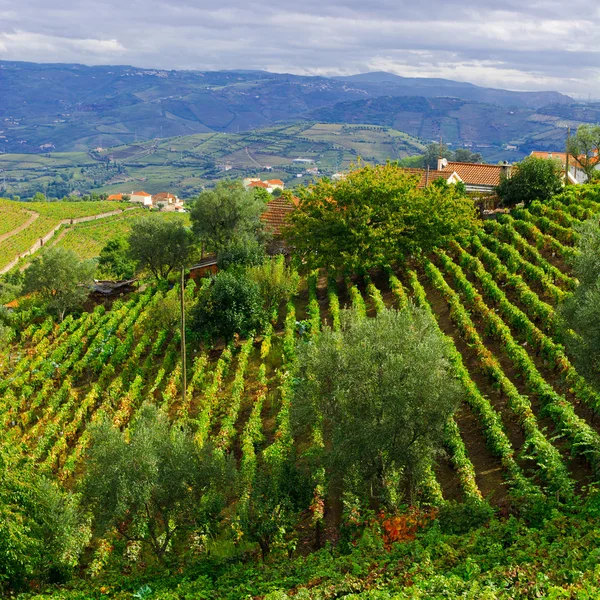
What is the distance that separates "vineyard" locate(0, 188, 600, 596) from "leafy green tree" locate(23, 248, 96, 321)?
173 centimetres

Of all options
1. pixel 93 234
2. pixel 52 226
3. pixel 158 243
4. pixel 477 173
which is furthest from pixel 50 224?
pixel 477 173

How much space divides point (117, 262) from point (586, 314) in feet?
170

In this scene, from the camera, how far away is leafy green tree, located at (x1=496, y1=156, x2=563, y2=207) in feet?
137

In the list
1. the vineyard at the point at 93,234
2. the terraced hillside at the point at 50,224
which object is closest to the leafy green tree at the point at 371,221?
the vineyard at the point at 93,234

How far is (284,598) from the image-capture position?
1246 cm

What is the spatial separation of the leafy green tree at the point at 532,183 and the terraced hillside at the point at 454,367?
2246 millimetres

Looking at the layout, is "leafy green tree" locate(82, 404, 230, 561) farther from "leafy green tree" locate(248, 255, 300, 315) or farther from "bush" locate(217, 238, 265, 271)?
"bush" locate(217, 238, 265, 271)

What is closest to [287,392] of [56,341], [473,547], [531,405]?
[531,405]

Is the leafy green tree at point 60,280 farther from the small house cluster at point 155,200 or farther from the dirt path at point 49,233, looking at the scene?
the small house cluster at point 155,200

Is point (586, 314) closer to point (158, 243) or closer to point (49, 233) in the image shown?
point (158, 243)

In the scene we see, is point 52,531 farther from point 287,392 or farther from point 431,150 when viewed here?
point 431,150

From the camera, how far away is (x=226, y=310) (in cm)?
3291

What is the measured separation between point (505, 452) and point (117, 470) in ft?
34.7

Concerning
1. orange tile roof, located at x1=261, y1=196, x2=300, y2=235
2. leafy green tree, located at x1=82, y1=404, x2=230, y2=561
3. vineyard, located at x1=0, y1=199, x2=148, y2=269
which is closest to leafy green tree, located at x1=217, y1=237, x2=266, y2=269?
orange tile roof, located at x1=261, y1=196, x2=300, y2=235
